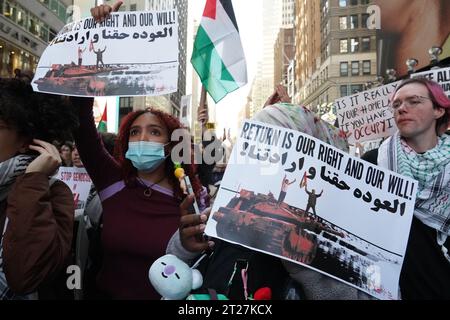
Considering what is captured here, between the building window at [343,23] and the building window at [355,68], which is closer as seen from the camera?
the building window at [355,68]

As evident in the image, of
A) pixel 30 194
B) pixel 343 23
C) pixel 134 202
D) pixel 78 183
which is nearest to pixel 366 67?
pixel 343 23

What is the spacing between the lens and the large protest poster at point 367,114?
4.36 metres

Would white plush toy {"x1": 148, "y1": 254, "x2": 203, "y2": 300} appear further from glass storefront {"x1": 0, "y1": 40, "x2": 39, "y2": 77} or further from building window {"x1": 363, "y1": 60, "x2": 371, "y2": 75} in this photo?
building window {"x1": 363, "y1": 60, "x2": 371, "y2": 75}

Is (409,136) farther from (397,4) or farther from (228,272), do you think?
(397,4)

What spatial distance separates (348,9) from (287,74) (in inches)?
2048

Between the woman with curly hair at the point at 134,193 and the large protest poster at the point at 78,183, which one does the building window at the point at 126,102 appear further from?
the woman with curly hair at the point at 134,193

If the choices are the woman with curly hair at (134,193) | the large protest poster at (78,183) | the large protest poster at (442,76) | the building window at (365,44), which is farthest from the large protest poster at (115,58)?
the building window at (365,44)

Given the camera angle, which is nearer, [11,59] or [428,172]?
Result: [428,172]

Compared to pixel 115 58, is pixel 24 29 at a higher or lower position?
higher

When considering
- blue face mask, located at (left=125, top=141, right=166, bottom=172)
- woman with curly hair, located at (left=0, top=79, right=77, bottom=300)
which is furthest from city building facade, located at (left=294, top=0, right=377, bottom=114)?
woman with curly hair, located at (left=0, top=79, right=77, bottom=300)

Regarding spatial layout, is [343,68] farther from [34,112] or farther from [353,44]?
[34,112]

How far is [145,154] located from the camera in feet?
7.92

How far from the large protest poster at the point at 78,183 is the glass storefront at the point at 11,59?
21.6m

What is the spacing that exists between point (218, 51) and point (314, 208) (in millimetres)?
2445
